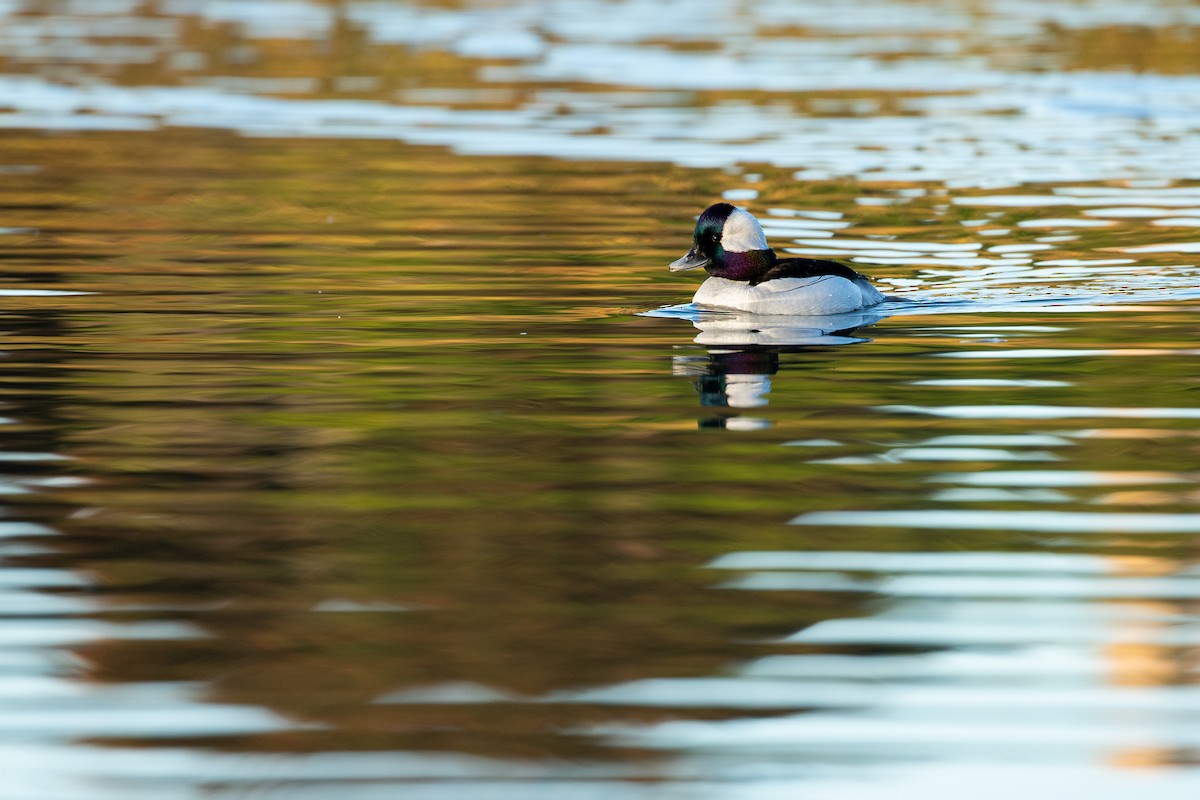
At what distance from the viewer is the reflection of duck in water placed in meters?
11.2

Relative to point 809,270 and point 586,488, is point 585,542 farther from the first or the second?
point 809,270

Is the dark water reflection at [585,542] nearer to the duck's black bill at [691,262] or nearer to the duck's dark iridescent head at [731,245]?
the duck's black bill at [691,262]

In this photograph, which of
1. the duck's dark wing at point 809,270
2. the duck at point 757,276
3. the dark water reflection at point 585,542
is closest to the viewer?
the dark water reflection at point 585,542

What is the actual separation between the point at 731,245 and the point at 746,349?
5.95 ft

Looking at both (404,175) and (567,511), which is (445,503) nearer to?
(567,511)

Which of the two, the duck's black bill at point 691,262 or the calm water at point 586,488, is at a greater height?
the duck's black bill at point 691,262

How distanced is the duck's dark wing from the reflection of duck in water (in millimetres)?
305

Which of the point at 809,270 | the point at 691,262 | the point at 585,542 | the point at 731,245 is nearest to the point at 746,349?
the point at 809,270

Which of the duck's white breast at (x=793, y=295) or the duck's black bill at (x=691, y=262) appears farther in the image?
the duck's black bill at (x=691, y=262)

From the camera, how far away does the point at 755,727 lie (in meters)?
6.17

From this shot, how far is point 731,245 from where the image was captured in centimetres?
1495

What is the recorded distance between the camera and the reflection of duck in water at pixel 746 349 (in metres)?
11.2

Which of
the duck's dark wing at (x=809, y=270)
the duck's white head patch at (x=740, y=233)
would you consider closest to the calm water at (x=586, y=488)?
the duck's dark wing at (x=809, y=270)

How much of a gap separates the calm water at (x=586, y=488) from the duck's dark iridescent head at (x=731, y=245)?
50cm
